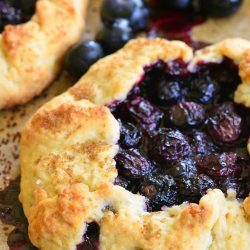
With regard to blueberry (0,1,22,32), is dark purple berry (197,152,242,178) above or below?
below

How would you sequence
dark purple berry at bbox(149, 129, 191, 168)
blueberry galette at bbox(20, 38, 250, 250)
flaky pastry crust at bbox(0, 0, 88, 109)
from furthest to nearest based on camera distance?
flaky pastry crust at bbox(0, 0, 88, 109), dark purple berry at bbox(149, 129, 191, 168), blueberry galette at bbox(20, 38, 250, 250)

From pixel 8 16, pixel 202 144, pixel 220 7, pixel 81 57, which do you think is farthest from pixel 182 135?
pixel 8 16

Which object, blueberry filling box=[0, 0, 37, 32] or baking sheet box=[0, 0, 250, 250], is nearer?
baking sheet box=[0, 0, 250, 250]

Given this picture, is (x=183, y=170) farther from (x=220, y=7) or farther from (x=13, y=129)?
(x=220, y=7)

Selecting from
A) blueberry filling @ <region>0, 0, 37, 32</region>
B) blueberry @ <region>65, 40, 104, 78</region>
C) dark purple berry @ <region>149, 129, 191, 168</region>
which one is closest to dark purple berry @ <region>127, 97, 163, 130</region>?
dark purple berry @ <region>149, 129, 191, 168</region>

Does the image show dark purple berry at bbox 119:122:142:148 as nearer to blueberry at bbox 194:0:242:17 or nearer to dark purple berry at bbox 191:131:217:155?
dark purple berry at bbox 191:131:217:155

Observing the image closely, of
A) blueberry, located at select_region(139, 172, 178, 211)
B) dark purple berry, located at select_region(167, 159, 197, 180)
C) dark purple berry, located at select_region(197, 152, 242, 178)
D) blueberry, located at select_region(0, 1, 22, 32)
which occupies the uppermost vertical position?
blueberry, located at select_region(0, 1, 22, 32)

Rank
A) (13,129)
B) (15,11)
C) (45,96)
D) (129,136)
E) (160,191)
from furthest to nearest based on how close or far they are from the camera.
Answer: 1. (15,11)
2. (45,96)
3. (13,129)
4. (129,136)
5. (160,191)

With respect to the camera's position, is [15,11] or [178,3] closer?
[15,11]
